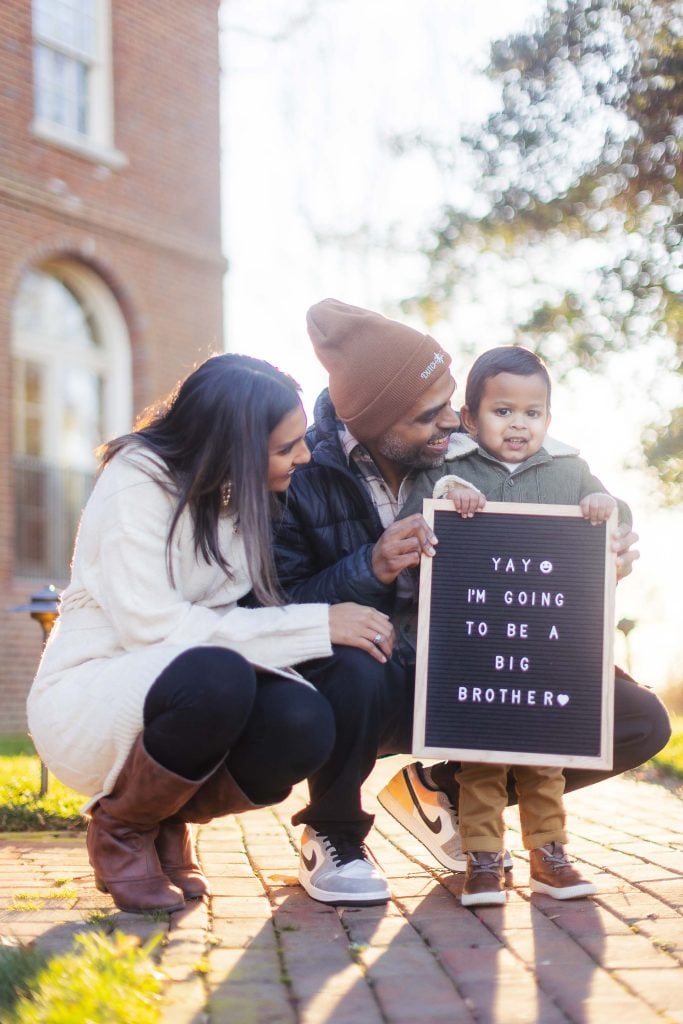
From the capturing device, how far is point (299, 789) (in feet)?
22.1

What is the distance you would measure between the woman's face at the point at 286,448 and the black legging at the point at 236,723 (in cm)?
59

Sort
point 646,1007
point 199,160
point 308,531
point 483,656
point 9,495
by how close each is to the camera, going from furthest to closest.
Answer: point 199,160 → point 9,495 → point 308,531 → point 483,656 → point 646,1007

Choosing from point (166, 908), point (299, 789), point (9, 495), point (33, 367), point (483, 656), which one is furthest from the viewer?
point (33, 367)

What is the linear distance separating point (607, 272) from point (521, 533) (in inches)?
366

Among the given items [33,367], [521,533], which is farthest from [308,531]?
[33,367]

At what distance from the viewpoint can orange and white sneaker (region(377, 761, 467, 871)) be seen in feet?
13.4

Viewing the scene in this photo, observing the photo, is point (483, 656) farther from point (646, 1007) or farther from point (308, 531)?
point (646, 1007)

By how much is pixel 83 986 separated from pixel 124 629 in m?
1.18

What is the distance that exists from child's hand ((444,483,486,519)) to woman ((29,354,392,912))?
39 centimetres

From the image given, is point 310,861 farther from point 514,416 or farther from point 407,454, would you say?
point 514,416

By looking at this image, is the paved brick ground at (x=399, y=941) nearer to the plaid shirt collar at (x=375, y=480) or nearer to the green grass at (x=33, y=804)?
the green grass at (x=33, y=804)

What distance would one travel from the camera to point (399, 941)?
126 inches

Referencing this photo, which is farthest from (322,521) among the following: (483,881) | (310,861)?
(483,881)

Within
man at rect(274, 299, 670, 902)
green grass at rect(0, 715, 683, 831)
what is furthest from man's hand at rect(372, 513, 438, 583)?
green grass at rect(0, 715, 683, 831)
